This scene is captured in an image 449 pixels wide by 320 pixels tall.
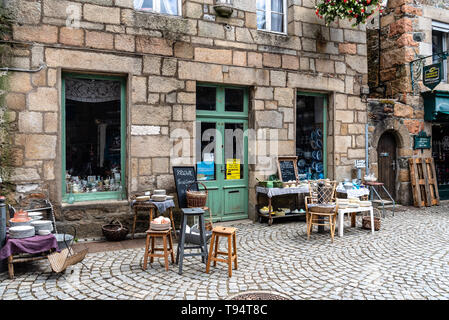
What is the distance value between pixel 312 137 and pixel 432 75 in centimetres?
327

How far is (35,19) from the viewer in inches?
199

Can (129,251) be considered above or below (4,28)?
below

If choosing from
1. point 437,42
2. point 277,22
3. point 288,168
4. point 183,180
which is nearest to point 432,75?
point 437,42

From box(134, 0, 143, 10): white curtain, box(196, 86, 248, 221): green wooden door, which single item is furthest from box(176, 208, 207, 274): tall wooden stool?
box(134, 0, 143, 10): white curtain

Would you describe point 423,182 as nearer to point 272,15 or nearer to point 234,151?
point 234,151

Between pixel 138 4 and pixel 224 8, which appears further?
pixel 224 8

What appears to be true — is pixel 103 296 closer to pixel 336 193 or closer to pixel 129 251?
pixel 129 251

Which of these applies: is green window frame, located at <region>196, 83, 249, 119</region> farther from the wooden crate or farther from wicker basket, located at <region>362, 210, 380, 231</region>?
the wooden crate

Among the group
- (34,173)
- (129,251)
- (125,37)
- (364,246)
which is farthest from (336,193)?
(34,173)

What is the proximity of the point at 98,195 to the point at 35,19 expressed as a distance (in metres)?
2.73

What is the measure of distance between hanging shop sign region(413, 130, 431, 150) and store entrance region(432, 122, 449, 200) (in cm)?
109

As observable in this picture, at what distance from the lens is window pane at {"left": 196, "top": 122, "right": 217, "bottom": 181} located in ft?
21.0

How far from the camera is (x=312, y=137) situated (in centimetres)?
752

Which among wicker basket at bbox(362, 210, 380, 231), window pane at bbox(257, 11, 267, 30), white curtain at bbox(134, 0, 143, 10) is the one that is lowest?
wicker basket at bbox(362, 210, 380, 231)
